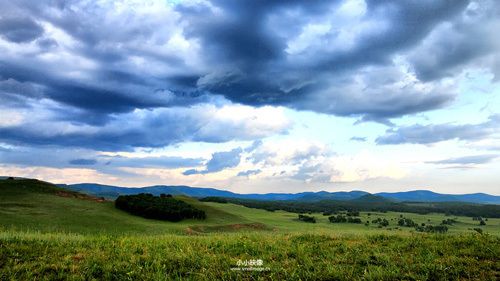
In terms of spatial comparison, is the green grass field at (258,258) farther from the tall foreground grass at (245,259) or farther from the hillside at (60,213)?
the hillside at (60,213)

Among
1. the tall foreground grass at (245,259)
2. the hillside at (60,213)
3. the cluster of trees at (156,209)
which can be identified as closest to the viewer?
the tall foreground grass at (245,259)

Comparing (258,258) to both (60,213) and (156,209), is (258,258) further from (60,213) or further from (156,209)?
(156,209)

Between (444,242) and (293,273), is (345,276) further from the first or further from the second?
(444,242)

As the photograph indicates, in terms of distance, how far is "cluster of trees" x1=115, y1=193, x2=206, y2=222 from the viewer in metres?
64.3

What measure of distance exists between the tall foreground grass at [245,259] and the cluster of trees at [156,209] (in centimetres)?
5168

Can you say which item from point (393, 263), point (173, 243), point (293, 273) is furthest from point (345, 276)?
point (173, 243)

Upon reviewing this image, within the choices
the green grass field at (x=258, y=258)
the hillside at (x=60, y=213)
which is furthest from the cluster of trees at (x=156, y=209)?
the green grass field at (x=258, y=258)

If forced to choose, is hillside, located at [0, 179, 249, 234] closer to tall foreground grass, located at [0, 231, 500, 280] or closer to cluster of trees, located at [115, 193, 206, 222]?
cluster of trees, located at [115, 193, 206, 222]

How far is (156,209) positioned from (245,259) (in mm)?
56480

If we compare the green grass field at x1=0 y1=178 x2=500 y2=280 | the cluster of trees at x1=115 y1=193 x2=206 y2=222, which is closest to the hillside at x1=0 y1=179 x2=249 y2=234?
the cluster of trees at x1=115 y1=193 x2=206 y2=222

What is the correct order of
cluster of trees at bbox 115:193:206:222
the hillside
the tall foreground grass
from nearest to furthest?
the tall foreground grass < the hillside < cluster of trees at bbox 115:193:206:222

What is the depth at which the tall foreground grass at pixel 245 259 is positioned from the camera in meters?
9.77

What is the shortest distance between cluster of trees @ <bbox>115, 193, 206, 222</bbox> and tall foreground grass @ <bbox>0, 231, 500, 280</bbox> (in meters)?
51.7

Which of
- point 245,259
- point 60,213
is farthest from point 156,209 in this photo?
point 245,259
